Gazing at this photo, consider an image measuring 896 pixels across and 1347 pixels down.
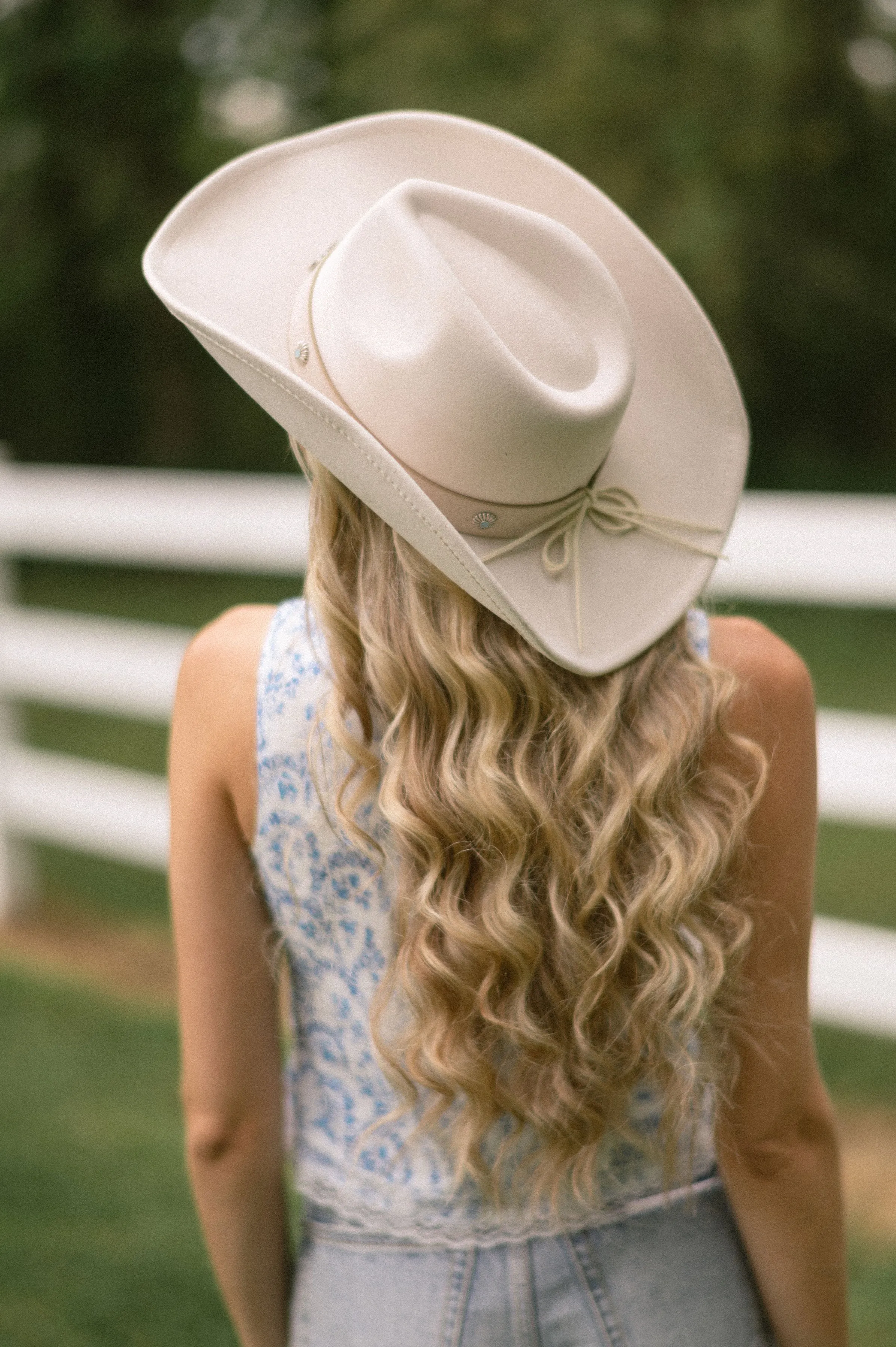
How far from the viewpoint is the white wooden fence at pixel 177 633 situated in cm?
317

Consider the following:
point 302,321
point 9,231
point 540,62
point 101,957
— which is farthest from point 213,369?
point 302,321

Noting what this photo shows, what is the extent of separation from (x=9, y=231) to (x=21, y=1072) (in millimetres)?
13587

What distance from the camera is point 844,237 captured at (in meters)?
14.0

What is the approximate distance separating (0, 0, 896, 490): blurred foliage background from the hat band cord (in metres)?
10.9

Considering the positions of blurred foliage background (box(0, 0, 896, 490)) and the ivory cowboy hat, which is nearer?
the ivory cowboy hat

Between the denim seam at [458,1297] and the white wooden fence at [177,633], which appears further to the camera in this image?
the white wooden fence at [177,633]

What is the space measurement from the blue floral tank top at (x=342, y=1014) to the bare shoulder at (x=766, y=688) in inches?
1.6

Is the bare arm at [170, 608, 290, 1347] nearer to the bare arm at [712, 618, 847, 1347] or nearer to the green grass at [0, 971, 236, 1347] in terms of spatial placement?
the bare arm at [712, 618, 847, 1347]

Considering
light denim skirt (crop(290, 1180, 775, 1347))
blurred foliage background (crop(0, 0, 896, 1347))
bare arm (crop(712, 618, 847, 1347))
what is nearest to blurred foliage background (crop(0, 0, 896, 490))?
blurred foliage background (crop(0, 0, 896, 1347))

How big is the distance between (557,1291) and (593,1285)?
0.04 metres

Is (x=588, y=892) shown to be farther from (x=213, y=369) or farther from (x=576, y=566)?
(x=213, y=369)

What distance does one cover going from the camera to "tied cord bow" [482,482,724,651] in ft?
4.12

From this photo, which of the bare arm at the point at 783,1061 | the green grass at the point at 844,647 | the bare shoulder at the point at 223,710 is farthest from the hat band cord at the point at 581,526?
the green grass at the point at 844,647

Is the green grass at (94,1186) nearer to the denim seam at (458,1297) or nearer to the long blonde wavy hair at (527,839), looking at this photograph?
the denim seam at (458,1297)
